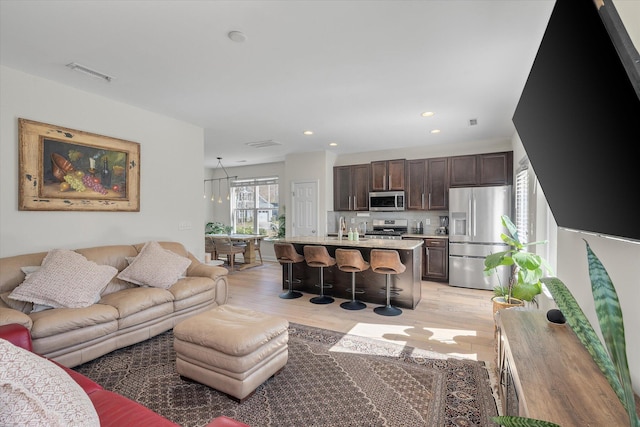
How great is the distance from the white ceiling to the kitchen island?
181cm

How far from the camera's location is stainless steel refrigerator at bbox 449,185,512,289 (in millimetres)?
5121

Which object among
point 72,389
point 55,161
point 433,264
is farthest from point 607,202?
point 433,264

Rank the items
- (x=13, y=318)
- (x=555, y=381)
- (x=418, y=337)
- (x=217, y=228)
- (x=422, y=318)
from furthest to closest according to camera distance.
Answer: (x=217, y=228)
(x=422, y=318)
(x=418, y=337)
(x=13, y=318)
(x=555, y=381)

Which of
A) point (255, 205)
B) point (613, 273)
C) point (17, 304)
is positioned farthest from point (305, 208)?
point (613, 273)

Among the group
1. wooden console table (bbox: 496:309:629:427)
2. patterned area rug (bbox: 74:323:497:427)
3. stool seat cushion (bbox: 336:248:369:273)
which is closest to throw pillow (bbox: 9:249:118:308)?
patterned area rug (bbox: 74:323:497:427)

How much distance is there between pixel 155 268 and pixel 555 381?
3.52m

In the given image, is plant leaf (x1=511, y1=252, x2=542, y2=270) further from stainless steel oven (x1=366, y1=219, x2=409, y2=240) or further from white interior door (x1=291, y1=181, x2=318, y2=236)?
white interior door (x1=291, y1=181, x2=318, y2=236)

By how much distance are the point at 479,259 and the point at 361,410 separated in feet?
13.4

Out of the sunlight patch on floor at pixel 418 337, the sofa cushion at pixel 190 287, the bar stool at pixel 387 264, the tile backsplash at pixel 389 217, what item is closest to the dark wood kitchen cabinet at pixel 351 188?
the tile backsplash at pixel 389 217

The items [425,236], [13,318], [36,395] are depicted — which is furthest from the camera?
[425,236]

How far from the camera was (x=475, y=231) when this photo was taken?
17.4ft

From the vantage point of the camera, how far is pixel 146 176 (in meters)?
4.13

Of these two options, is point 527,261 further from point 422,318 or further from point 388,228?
point 388,228

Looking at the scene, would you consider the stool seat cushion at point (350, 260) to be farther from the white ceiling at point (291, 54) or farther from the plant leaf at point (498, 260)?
the white ceiling at point (291, 54)
